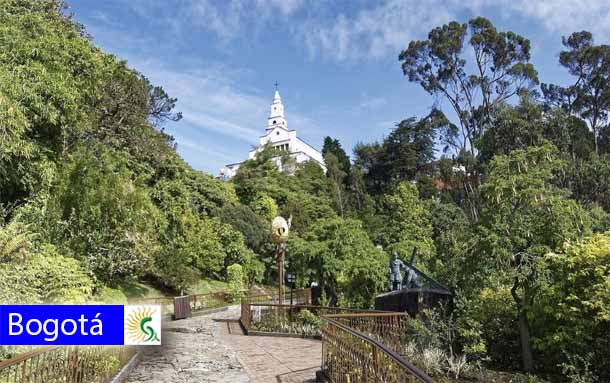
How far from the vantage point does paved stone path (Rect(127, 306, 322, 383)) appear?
757cm

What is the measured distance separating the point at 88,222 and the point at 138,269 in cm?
412

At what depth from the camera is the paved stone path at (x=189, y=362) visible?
7547 millimetres

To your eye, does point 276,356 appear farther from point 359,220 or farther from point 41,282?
point 359,220

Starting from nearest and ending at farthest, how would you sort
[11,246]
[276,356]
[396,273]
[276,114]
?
[11,246]
[276,356]
[396,273]
[276,114]

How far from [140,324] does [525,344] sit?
6.25 meters

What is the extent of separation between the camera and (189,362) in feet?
29.2

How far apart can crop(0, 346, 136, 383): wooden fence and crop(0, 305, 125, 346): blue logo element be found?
0.20 meters

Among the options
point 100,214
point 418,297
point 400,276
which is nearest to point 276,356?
point 418,297

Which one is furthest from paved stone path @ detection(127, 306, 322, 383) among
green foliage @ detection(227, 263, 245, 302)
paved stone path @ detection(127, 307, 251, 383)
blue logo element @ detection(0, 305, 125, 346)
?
green foliage @ detection(227, 263, 245, 302)

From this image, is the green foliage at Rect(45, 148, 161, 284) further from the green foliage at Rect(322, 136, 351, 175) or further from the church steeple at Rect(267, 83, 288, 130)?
the church steeple at Rect(267, 83, 288, 130)

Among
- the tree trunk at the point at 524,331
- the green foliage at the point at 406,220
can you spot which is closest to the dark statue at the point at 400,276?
the tree trunk at the point at 524,331

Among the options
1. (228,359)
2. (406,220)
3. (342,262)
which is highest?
(406,220)

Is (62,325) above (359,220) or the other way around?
the other way around

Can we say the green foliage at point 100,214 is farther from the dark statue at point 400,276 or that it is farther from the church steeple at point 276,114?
the church steeple at point 276,114
